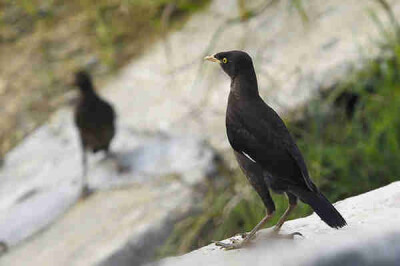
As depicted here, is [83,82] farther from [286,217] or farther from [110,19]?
[286,217]

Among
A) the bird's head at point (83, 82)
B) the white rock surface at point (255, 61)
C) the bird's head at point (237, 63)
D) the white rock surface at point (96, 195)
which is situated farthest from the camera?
the bird's head at point (83, 82)

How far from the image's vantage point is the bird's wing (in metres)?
3.45

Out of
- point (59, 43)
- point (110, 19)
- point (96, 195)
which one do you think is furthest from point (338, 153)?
point (59, 43)

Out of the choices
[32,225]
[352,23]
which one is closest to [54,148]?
[32,225]

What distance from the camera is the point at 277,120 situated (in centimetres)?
350

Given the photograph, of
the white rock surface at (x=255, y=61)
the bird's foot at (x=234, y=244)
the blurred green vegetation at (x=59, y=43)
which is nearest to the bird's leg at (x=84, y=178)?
the white rock surface at (x=255, y=61)

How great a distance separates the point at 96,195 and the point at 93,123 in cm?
73

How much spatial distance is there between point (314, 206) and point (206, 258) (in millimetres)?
444

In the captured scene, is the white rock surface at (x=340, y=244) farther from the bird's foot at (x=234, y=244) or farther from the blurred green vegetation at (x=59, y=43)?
the blurred green vegetation at (x=59, y=43)

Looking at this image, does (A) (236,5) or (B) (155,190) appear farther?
(A) (236,5)

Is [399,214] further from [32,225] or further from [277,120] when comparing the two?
[32,225]

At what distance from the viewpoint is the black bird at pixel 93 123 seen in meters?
6.86

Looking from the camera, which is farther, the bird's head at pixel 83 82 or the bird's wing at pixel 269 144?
A: the bird's head at pixel 83 82

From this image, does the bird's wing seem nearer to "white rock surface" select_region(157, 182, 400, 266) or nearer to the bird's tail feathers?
the bird's tail feathers
